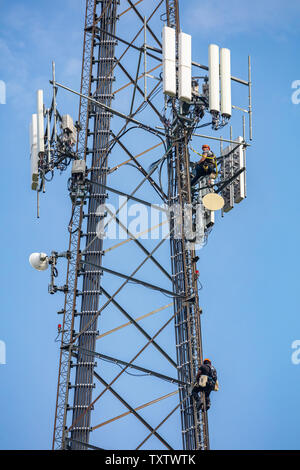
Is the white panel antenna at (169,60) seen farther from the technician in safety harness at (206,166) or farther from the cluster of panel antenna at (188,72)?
the technician in safety harness at (206,166)

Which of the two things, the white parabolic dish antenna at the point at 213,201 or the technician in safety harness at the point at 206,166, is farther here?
the technician in safety harness at the point at 206,166

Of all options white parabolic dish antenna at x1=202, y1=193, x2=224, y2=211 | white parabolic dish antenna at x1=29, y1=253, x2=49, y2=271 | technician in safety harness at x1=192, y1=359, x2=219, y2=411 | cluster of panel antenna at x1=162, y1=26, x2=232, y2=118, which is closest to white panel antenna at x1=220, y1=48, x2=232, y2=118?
cluster of panel antenna at x1=162, y1=26, x2=232, y2=118

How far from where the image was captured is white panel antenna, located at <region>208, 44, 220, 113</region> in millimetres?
64644

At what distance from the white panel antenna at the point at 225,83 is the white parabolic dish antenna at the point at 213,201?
10.8ft

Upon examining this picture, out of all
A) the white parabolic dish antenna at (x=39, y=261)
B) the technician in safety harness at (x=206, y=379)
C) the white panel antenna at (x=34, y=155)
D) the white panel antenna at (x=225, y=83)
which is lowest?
the technician in safety harness at (x=206, y=379)

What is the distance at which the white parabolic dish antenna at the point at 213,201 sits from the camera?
6538cm

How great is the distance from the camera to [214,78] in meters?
65.1

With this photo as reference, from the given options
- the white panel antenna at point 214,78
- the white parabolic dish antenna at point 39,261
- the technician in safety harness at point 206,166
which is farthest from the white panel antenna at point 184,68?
the white parabolic dish antenna at point 39,261

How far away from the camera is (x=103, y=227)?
213 feet

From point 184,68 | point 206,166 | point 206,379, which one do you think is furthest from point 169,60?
point 206,379

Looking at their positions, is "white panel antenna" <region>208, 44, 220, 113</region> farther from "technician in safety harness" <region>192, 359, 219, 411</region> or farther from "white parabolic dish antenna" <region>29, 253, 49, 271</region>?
"technician in safety harness" <region>192, 359, 219, 411</region>

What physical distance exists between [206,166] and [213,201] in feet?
5.06

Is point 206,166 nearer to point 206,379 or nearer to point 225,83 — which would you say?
point 225,83

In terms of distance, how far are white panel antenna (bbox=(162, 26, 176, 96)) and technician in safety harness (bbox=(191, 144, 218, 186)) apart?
3.57 metres
